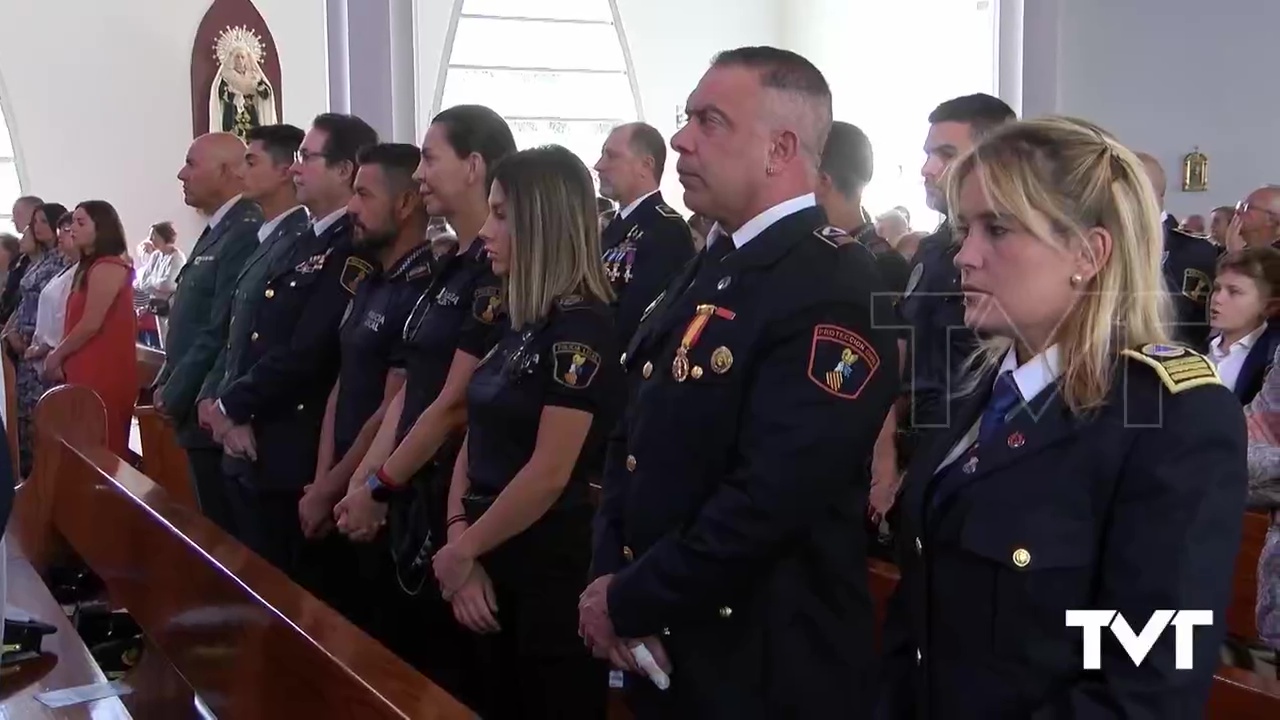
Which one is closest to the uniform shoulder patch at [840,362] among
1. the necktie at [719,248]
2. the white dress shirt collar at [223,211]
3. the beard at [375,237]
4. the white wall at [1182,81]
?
the necktie at [719,248]

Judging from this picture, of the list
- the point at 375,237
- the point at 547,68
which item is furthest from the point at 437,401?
the point at 547,68

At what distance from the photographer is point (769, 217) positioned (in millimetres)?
1708

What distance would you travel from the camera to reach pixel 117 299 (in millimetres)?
5133

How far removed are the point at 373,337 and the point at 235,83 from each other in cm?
879

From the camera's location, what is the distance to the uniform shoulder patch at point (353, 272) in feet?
9.79

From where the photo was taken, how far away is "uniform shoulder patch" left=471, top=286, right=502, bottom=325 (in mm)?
2422

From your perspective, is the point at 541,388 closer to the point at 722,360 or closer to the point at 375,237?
the point at 722,360

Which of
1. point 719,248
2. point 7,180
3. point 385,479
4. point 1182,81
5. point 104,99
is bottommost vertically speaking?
point 385,479

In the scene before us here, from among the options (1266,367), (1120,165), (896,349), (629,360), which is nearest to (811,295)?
(896,349)

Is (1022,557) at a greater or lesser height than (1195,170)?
lesser

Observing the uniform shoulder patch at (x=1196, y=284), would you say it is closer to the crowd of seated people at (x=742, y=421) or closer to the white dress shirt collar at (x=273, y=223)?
the crowd of seated people at (x=742, y=421)

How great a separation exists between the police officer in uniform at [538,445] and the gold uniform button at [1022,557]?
3.42ft

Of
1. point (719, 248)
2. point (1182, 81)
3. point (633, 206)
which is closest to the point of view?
point (719, 248)

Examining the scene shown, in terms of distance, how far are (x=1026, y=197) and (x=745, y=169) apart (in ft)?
1.77
